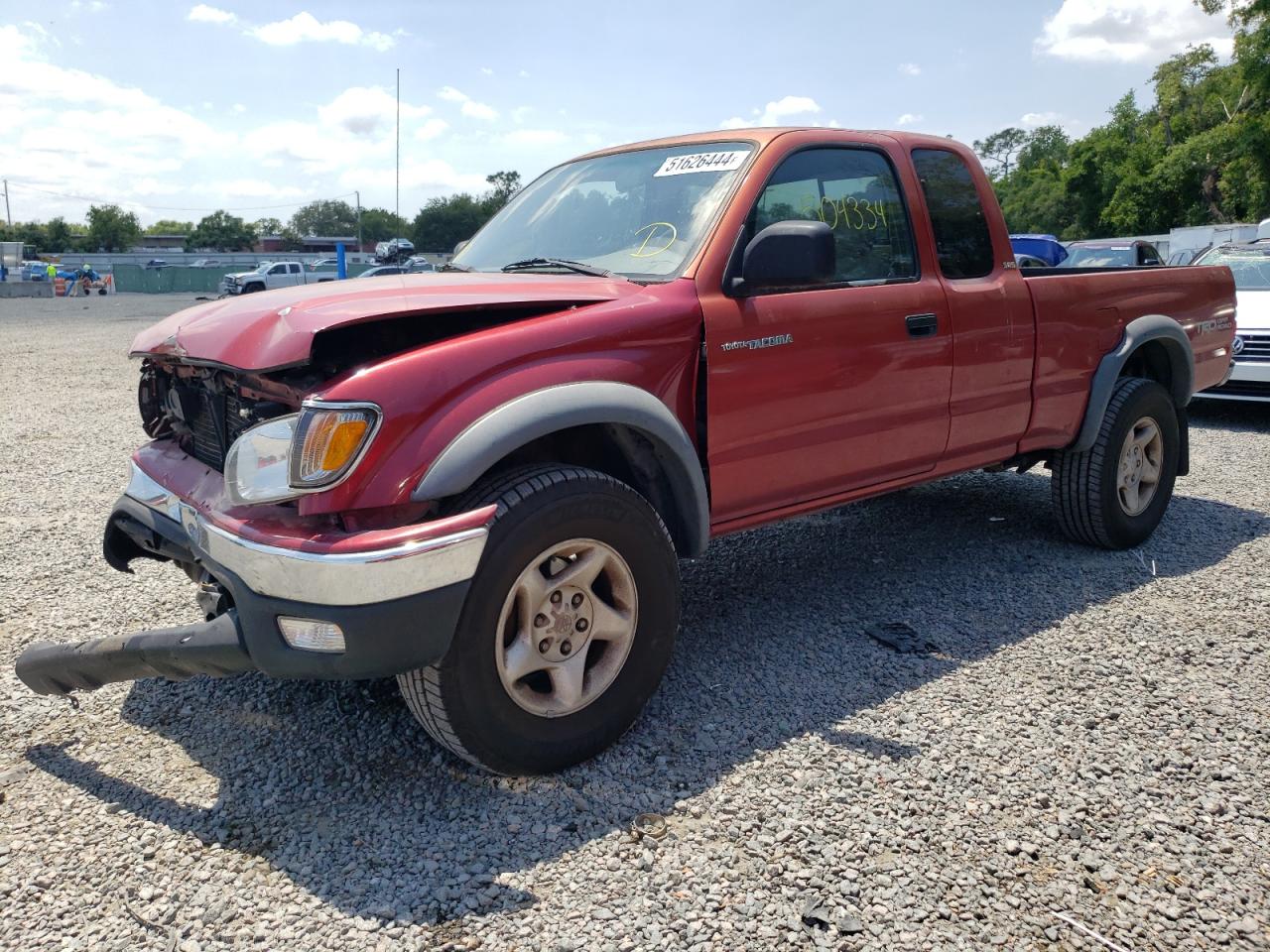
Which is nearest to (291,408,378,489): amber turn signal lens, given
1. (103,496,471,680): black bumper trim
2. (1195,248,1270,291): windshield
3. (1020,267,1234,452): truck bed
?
(103,496,471,680): black bumper trim

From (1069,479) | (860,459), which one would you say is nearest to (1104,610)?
(1069,479)

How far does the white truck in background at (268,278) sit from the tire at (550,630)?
36339 mm

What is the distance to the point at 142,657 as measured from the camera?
2.71m

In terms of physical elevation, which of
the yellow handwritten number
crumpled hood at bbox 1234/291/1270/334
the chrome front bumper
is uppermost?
the yellow handwritten number

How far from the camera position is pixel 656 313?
3.10m

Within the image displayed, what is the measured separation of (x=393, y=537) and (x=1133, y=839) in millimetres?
2104

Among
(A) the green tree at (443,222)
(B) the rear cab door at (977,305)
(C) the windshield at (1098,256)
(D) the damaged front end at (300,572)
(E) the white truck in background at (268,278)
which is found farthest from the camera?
(A) the green tree at (443,222)

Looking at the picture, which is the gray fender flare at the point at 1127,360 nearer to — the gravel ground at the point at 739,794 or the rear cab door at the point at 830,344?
the gravel ground at the point at 739,794

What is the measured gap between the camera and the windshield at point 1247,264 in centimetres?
956

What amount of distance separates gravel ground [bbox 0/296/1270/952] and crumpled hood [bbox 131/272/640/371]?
124cm

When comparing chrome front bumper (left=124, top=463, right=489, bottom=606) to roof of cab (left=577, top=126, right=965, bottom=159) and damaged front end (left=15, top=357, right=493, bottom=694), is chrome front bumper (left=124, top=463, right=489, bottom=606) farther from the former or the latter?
roof of cab (left=577, top=126, right=965, bottom=159)

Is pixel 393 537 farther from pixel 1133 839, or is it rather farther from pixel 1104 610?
pixel 1104 610

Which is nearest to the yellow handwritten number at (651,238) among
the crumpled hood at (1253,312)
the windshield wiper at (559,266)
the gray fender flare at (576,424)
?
the windshield wiper at (559,266)

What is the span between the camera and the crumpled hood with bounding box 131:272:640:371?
8.53ft
